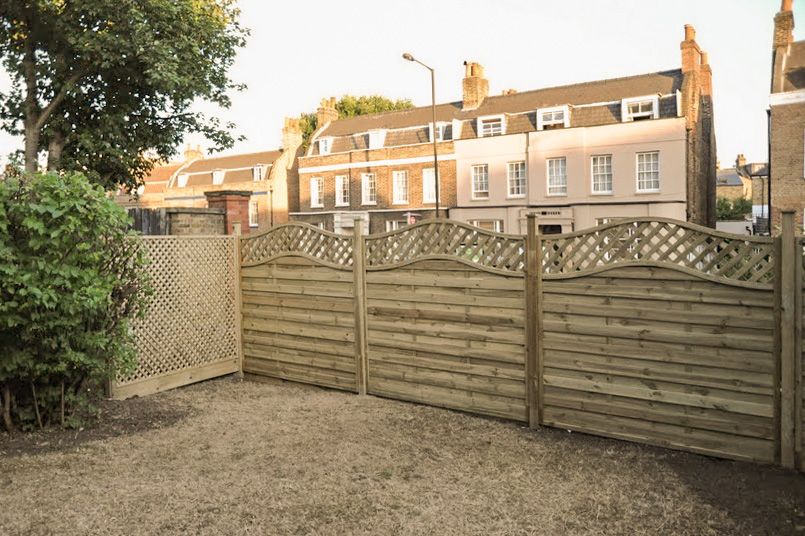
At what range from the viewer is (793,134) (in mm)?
26266

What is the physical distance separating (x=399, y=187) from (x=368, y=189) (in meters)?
2.46

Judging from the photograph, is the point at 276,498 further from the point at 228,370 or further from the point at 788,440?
the point at 228,370

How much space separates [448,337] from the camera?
298 inches

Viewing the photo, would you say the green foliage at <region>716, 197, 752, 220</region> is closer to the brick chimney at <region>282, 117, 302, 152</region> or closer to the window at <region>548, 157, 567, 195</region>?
the window at <region>548, 157, 567, 195</region>

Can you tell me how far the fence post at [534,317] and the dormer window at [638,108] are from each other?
1003 inches

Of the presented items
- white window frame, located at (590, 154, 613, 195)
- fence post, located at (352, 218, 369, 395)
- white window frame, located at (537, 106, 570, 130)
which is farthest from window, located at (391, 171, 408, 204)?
fence post, located at (352, 218, 369, 395)

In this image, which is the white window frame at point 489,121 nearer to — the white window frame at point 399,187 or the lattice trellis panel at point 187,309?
the white window frame at point 399,187

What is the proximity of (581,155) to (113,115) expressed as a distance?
20764mm

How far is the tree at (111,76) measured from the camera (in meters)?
15.5

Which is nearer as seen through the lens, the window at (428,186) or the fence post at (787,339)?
the fence post at (787,339)

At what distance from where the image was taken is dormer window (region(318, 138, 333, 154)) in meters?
41.5

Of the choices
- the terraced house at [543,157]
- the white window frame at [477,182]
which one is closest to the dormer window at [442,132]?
the terraced house at [543,157]

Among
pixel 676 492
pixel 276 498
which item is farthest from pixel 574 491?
pixel 276 498

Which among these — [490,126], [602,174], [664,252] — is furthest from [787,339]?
[490,126]
